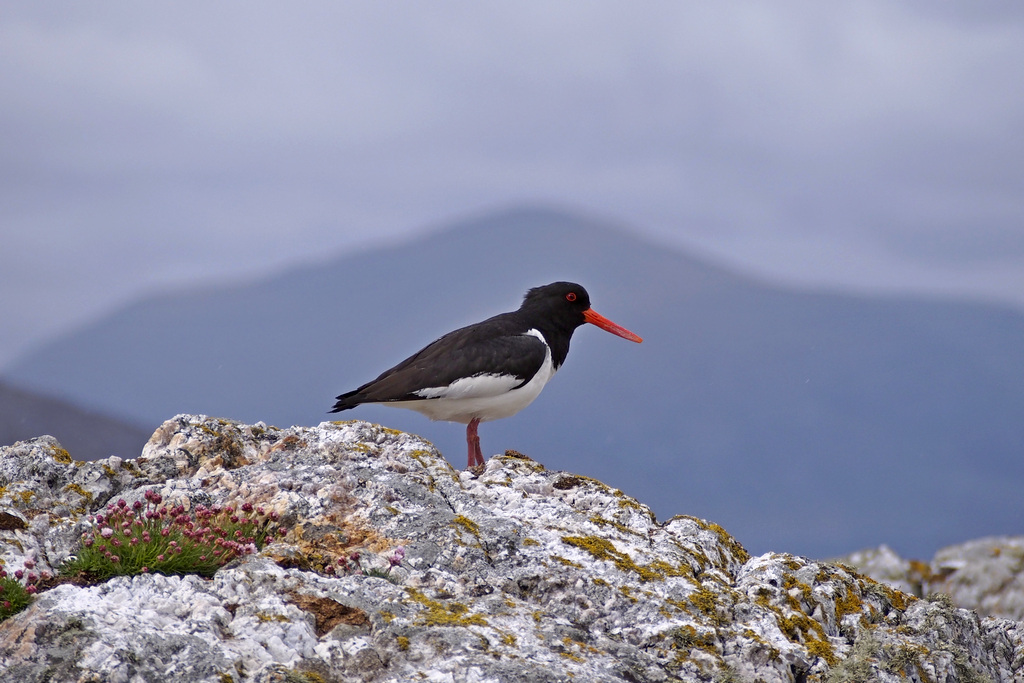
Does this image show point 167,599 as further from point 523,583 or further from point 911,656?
point 911,656

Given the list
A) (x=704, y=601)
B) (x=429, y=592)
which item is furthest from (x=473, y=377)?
(x=429, y=592)

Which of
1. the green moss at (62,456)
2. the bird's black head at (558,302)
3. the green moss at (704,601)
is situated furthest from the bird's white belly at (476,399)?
the green moss at (704,601)

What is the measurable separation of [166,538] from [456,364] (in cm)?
592

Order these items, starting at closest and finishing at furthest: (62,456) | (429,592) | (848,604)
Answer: (429,592) → (848,604) → (62,456)

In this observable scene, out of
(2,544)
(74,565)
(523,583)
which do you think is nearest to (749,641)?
(523,583)

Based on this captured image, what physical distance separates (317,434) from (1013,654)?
6180 mm


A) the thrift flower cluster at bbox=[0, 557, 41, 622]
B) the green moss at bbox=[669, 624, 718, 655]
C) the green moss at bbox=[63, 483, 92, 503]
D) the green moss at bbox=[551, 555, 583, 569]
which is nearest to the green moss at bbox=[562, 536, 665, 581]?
the green moss at bbox=[551, 555, 583, 569]

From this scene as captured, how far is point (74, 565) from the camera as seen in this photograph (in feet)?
17.7

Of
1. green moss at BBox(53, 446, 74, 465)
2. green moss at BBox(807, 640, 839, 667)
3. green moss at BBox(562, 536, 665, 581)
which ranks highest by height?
green moss at BBox(807, 640, 839, 667)

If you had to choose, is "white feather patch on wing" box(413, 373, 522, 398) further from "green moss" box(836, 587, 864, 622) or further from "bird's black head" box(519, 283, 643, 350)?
"green moss" box(836, 587, 864, 622)

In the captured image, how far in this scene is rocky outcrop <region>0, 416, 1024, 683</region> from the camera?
477cm

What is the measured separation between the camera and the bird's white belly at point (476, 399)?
1106 cm

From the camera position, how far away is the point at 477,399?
1123 centimetres

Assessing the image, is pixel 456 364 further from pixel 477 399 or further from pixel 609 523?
pixel 609 523
